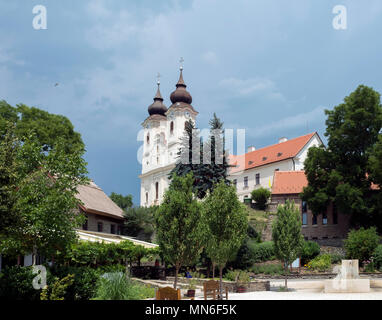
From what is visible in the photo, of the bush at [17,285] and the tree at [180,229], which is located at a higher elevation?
the tree at [180,229]

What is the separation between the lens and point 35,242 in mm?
17844

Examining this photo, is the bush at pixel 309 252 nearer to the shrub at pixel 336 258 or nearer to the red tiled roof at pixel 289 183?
the shrub at pixel 336 258

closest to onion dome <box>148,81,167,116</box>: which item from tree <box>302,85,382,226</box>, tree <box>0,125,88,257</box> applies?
tree <box>302,85,382,226</box>

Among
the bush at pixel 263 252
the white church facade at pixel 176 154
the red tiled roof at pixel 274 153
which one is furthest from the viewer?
the white church facade at pixel 176 154

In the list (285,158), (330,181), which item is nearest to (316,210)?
(330,181)

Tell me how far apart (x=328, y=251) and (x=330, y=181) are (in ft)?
21.8

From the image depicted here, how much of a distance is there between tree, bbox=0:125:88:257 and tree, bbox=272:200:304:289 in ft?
45.5

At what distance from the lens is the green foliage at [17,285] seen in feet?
54.8

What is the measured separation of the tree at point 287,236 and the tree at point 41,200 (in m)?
13.9

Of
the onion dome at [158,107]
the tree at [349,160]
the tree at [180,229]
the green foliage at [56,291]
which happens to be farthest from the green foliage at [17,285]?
the onion dome at [158,107]

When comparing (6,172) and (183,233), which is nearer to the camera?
(6,172)

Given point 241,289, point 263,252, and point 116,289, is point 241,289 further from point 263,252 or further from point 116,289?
point 263,252

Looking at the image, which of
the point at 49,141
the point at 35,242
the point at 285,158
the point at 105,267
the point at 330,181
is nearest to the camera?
the point at 35,242

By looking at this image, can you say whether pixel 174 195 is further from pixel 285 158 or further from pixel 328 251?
pixel 285 158
